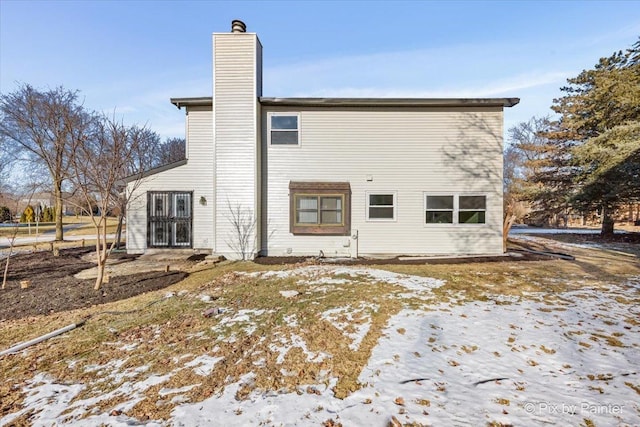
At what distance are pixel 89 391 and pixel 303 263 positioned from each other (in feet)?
21.1

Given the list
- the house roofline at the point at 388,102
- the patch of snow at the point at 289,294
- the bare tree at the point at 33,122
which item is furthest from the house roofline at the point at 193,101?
the bare tree at the point at 33,122

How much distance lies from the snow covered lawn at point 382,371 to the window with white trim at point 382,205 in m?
5.49

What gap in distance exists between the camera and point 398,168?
10.4 meters

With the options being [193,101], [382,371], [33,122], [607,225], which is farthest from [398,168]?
[33,122]

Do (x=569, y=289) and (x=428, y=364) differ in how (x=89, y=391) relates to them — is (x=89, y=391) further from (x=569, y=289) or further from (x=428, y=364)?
(x=569, y=289)

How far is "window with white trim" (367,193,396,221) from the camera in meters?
10.4

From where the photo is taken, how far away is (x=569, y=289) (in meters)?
6.03

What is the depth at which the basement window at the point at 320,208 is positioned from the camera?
33.5 feet

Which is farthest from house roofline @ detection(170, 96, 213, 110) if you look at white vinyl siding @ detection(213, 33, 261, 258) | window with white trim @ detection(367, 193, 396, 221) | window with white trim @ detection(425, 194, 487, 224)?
window with white trim @ detection(425, 194, 487, 224)

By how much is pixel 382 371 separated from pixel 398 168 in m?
8.27

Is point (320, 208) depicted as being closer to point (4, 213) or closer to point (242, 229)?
point (242, 229)

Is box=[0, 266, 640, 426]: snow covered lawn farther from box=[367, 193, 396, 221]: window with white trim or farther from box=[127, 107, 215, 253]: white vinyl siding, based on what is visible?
box=[127, 107, 215, 253]: white vinyl siding

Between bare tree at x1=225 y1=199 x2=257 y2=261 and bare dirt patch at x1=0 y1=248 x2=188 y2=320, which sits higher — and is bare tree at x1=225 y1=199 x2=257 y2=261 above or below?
above

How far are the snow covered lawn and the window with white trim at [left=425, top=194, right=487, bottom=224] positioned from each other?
5401 mm
